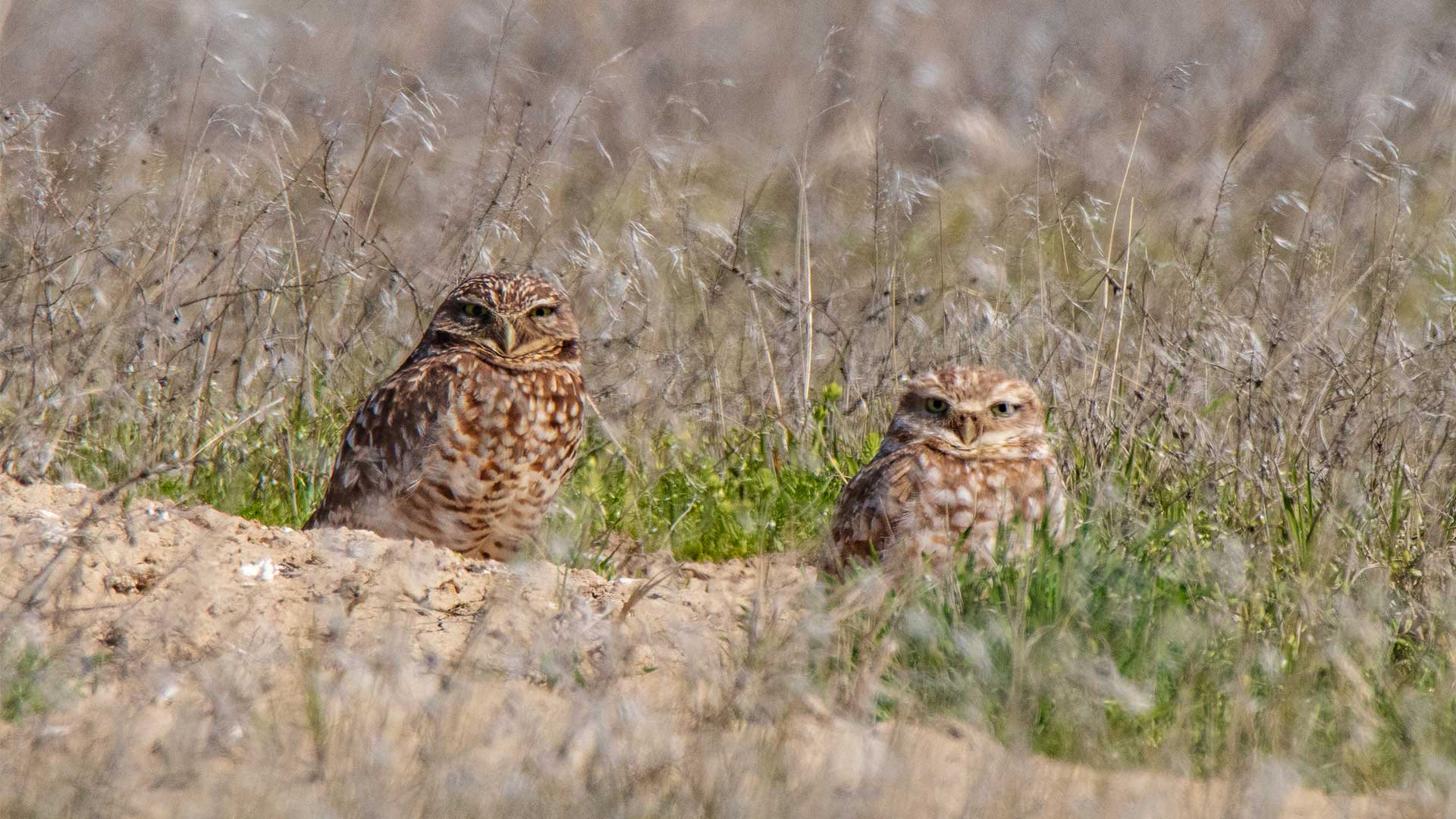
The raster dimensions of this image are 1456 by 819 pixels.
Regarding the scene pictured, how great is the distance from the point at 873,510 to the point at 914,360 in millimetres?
1427

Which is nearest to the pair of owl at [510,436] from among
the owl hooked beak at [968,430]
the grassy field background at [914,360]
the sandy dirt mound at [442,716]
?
the owl hooked beak at [968,430]

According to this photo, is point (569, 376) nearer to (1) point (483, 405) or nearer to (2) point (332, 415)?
(1) point (483, 405)

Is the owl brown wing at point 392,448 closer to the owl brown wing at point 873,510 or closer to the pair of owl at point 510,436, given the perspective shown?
the pair of owl at point 510,436

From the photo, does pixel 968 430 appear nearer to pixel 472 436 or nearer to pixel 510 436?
pixel 510 436

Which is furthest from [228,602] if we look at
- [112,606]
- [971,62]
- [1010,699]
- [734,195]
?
[971,62]

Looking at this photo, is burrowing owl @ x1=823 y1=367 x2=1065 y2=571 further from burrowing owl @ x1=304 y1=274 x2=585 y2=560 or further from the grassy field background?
burrowing owl @ x1=304 y1=274 x2=585 y2=560

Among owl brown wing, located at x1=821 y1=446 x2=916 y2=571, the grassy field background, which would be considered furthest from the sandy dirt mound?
owl brown wing, located at x1=821 y1=446 x2=916 y2=571

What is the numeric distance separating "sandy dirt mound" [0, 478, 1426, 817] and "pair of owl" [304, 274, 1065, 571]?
0.77 meters

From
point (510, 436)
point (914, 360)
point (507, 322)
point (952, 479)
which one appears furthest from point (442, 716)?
point (914, 360)

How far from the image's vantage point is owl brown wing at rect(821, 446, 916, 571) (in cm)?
435

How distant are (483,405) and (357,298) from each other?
1398 mm

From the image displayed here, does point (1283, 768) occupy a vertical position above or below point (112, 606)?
above

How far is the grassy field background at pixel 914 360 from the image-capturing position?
11.2ft

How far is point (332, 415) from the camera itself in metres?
5.74
